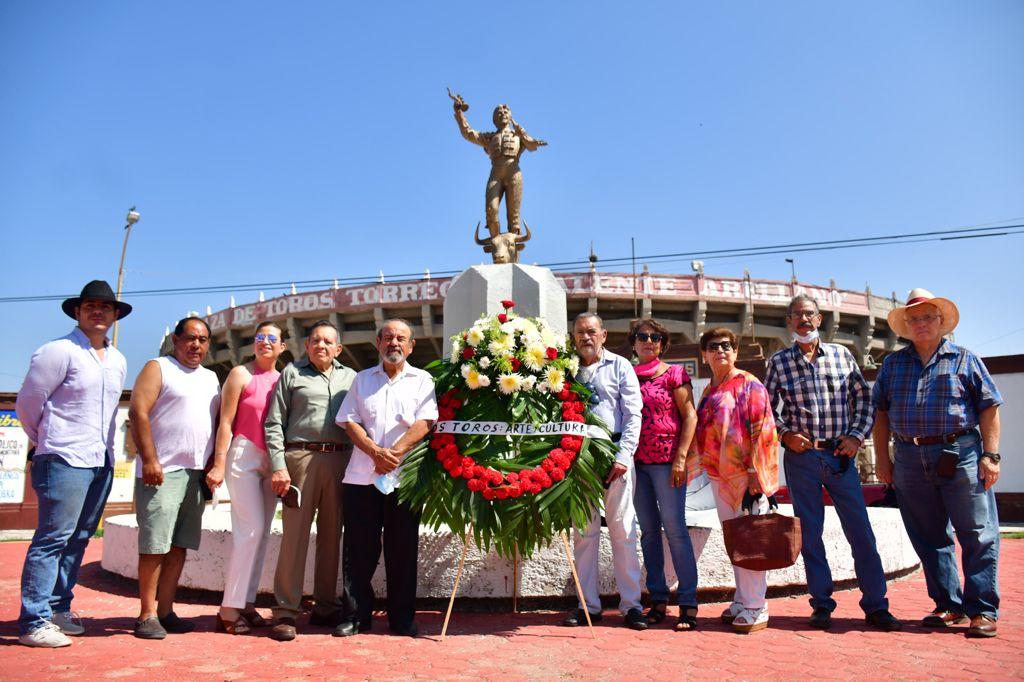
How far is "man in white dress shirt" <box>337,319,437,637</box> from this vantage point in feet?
13.3

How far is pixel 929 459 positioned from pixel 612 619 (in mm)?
2139

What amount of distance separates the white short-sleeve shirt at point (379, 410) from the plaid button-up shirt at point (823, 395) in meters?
2.25

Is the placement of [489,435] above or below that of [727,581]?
above

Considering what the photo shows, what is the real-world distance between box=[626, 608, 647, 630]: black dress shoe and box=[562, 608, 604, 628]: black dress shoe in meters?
0.21

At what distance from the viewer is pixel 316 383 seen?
4250 mm

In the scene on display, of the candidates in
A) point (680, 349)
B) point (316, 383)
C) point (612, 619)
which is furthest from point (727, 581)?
point (680, 349)

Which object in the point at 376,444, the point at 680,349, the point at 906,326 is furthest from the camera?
the point at 680,349

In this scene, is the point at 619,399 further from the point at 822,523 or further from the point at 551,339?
the point at 822,523

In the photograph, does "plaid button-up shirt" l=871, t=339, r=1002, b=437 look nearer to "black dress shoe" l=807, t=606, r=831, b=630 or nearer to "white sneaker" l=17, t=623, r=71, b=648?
"black dress shoe" l=807, t=606, r=831, b=630

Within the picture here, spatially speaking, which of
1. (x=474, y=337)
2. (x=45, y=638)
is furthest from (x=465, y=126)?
(x=45, y=638)

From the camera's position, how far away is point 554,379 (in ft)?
13.9

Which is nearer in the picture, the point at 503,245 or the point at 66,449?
the point at 66,449

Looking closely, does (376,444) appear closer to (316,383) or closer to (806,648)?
(316,383)

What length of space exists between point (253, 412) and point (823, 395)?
11.5 ft
